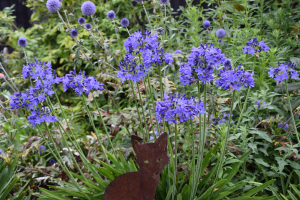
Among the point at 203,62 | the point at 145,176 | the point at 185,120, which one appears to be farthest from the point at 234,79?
the point at 145,176

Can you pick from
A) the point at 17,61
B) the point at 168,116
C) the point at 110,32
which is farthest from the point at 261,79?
the point at 17,61

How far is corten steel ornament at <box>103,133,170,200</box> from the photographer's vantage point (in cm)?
136

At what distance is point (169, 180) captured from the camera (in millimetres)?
1570

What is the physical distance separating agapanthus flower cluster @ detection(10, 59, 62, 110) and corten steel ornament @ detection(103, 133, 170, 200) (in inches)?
24.7

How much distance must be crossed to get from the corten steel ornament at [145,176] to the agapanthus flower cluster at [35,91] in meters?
0.63

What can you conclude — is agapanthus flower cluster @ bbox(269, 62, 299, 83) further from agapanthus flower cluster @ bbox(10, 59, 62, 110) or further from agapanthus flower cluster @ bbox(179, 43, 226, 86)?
agapanthus flower cluster @ bbox(10, 59, 62, 110)

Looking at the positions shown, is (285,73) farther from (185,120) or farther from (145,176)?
(145,176)

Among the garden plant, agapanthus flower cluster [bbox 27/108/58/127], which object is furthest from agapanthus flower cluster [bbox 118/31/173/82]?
agapanthus flower cluster [bbox 27/108/58/127]

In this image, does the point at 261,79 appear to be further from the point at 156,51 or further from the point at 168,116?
the point at 168,116

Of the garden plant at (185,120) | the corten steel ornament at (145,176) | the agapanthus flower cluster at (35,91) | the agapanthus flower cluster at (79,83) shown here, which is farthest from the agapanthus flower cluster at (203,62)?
the agapanthus flower cluster at (35,91)

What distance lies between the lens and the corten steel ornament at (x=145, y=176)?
4.46 ft

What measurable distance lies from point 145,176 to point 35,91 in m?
0.79

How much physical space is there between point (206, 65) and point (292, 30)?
7.44ft

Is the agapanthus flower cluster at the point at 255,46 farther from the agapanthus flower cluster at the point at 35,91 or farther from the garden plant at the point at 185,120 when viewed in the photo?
the agapanthus flower cluster at the point at 35,91
